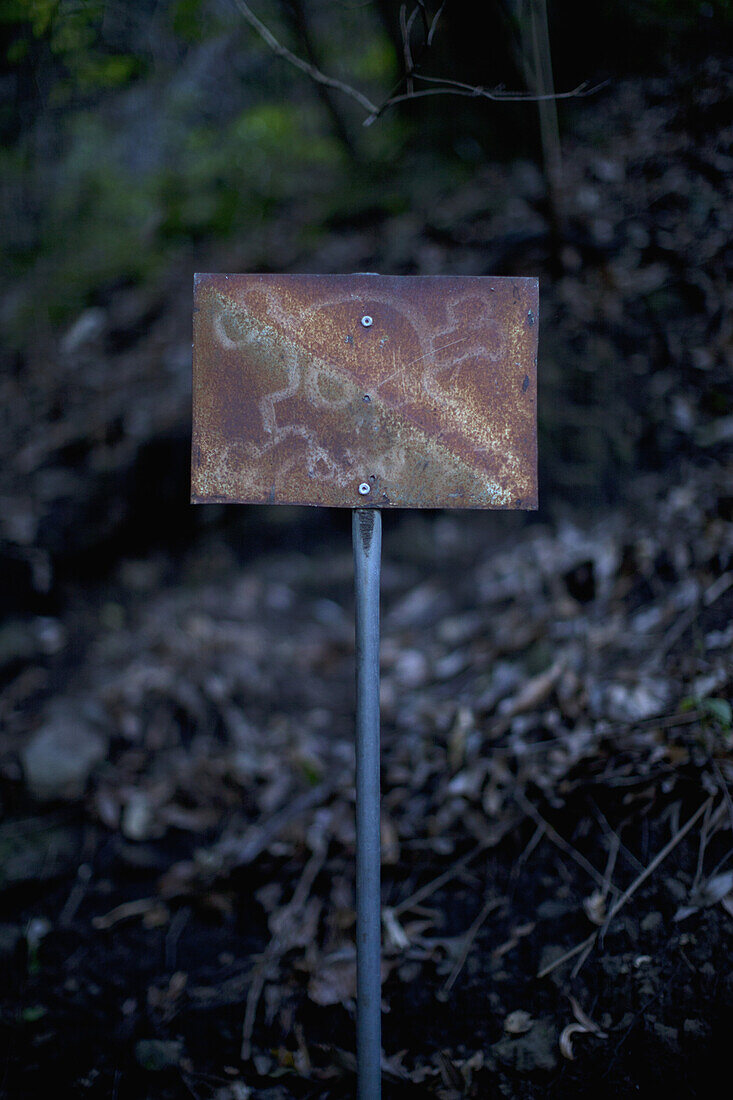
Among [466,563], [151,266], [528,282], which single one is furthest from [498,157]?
[528,282]

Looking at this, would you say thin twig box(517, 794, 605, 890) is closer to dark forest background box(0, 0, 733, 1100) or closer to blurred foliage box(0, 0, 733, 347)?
dark forest background box(0, 0, 733, 1100)

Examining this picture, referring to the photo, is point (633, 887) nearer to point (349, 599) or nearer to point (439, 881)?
point (439, 881)

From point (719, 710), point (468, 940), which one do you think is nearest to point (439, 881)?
point (468, 940)

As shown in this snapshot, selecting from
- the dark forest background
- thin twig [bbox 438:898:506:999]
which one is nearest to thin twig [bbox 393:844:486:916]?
the dark forest background

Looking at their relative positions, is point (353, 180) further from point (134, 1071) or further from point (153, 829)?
point (134, 1071)

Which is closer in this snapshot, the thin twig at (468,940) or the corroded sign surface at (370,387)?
the corroded sign surface at (370,387)

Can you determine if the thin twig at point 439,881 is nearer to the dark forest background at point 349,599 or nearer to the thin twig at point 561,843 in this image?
the dark forest background at point 349,599

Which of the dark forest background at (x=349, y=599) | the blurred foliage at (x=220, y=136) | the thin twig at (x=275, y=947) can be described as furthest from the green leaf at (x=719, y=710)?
the blurred foliage at (x=220, y=136)
